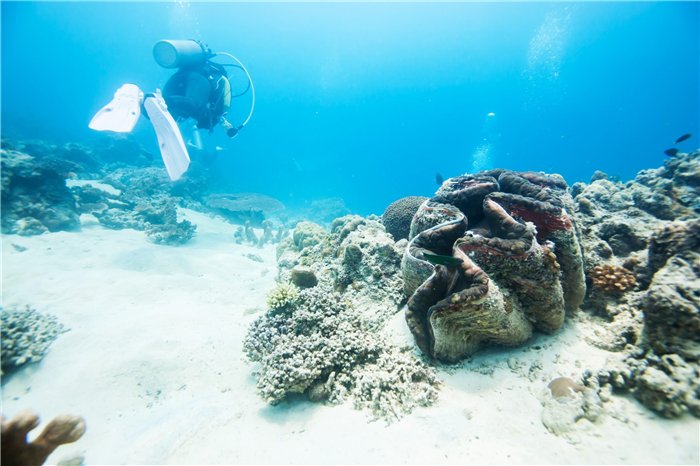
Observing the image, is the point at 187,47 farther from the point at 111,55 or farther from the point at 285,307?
the point at 111,55

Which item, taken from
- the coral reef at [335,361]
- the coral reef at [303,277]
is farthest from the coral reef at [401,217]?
the coral reef at [335,361]

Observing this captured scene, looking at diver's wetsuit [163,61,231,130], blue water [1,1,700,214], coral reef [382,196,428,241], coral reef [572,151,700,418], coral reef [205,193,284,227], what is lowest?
coral reef [572,151,700,418]

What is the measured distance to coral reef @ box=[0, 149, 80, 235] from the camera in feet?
24.5

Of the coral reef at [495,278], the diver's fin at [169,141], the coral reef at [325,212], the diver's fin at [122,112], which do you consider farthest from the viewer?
the coral reef at [325,212]

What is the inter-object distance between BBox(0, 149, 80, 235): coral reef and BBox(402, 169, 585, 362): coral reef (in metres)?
11.2

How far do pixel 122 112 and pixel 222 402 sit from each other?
19.2 feet

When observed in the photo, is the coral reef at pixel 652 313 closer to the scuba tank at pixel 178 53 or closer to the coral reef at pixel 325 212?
the scuba tank at pixel 178 53

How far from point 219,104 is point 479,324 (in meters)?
11.8

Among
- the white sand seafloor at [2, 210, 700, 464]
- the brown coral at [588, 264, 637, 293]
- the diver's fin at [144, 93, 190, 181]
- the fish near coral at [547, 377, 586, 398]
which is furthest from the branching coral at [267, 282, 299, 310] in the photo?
the brown coral at [588, 264, 637, 293]

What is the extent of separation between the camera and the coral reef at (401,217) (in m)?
4.94

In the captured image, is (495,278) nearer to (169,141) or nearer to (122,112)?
(169,141)

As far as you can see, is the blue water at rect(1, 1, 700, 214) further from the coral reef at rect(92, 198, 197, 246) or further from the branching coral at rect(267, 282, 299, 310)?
the branching coral at rect(267, 282, 299, 310)

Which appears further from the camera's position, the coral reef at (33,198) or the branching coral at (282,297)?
the coral reef at (33,198)

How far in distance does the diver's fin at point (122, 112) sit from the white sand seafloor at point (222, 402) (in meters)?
3.25
